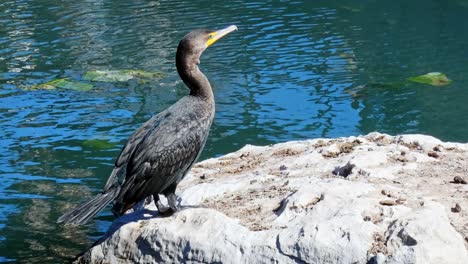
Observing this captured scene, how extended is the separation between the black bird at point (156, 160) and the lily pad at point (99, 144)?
12.1 ft

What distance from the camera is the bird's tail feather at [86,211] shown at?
20.3 feet

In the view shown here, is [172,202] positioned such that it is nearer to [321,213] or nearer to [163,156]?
[163,156]

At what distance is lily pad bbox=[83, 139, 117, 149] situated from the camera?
10.3 meters

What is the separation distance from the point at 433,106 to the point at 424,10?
22.1ft

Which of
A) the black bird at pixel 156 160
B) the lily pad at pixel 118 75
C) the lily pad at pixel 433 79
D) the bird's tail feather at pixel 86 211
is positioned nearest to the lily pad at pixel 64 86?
the lily pad at pixel 118 75

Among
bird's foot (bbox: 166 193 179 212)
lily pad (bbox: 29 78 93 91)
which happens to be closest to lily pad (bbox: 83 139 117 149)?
lily pad (bbox: 29 78 93 91)

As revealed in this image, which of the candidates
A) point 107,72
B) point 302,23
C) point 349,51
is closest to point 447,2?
point 302,23

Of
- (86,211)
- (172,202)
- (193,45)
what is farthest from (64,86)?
(86,211)

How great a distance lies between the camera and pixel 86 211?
623 cm

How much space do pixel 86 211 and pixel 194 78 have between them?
1436 millimetres

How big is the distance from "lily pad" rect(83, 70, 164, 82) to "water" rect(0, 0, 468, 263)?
170 mm

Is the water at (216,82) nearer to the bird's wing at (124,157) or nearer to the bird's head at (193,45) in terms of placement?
the bird's wing at (124,157)

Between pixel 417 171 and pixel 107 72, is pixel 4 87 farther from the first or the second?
pixel 417 171

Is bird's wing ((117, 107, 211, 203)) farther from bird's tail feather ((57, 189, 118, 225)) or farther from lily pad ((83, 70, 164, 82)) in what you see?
lily pad ((83, 70, 164, 82))
